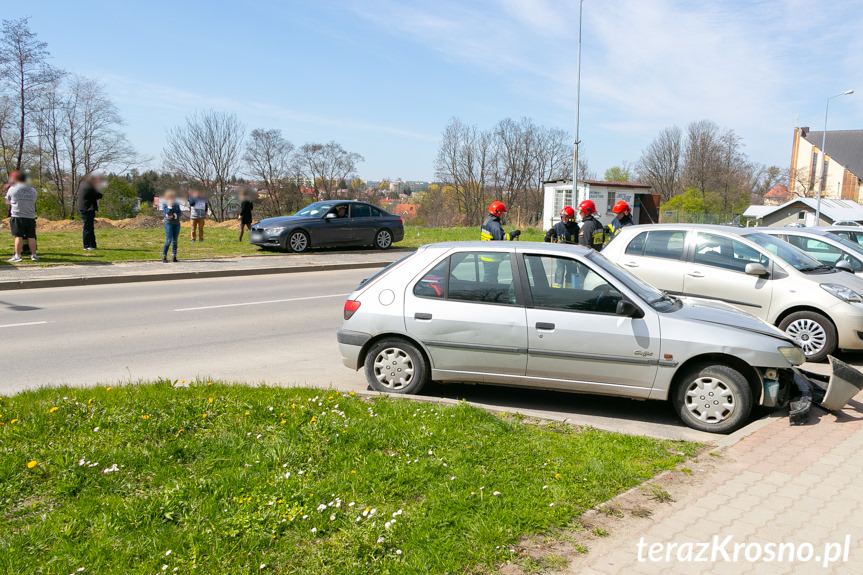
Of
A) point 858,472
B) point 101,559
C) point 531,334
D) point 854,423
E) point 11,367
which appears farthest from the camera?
→ point 11,367

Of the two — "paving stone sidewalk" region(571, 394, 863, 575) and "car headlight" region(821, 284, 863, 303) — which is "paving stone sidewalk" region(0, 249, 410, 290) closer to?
"car headlight" region(821, 284, 863, 303)

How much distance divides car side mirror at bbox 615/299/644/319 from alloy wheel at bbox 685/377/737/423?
2.36 feet

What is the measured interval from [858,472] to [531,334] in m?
2.53

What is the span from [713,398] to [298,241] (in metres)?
16.7

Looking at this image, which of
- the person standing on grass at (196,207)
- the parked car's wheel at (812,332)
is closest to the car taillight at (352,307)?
the parked car's wheel at (812,332)

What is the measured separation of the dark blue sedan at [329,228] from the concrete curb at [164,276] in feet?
8.33

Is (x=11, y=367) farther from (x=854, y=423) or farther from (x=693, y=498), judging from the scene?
(x=854, y=423)

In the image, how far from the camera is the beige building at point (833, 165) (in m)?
84.6

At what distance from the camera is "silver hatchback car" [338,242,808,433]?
17.4 feet

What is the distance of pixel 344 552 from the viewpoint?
3.12 meters

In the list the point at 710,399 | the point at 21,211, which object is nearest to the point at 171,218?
the point at 21,211

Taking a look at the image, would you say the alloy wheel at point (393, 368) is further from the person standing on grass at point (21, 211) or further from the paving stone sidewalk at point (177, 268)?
the person standing on grass at point (21, 211)

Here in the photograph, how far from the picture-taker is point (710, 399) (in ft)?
17.5

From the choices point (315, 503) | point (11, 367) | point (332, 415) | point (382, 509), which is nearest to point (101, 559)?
point (315, 503)
